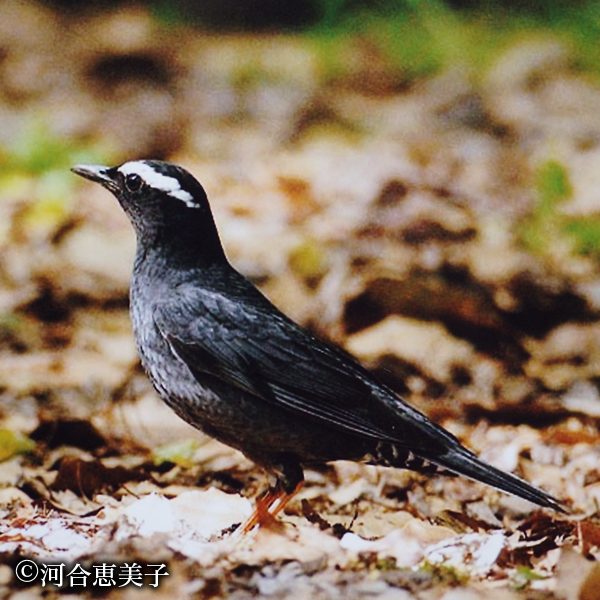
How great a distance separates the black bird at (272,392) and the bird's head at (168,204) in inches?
10.6

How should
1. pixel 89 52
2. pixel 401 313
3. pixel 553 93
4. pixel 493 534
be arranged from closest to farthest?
pixel 493 534, pixel 401 313, pixel 553 93, pixel 89 52

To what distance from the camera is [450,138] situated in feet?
36.8

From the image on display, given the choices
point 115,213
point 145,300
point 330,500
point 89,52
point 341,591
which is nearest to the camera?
point 341,591

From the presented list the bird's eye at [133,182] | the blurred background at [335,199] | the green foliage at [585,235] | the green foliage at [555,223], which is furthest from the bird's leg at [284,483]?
the green foliage at [585,235]

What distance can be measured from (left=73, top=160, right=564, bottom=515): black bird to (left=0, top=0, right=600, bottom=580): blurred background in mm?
814

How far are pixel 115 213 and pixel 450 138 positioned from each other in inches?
130

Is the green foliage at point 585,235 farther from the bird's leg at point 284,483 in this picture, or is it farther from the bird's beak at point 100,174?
the bird's leg at point 284,483

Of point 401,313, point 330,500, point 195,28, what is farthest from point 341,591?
point 195,28

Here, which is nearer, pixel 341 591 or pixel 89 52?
pixel 341 591

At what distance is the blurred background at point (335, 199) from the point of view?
6.49 m

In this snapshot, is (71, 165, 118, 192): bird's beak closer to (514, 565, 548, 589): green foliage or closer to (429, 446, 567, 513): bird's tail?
(429, 446, 567, 513): bird's tail

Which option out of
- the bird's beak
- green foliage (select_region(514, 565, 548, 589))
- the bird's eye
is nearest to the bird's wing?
the bird's eye

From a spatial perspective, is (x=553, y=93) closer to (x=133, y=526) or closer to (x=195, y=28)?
Answer: (x=195, y=28)

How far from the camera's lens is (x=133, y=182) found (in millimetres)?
5297
